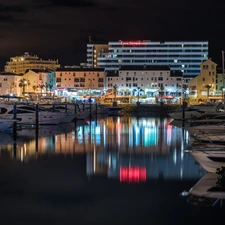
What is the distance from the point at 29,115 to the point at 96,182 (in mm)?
30334

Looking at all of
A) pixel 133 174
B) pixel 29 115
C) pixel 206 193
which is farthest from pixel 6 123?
pixel 206 193

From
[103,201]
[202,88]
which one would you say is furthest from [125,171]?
[202,88]

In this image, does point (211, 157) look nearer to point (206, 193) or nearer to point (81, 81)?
point (206, 193)

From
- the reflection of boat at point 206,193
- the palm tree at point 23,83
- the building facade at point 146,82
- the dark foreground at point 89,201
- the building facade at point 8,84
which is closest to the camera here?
the dark foreground at point 89,201

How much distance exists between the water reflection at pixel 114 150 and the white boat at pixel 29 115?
8.88 feet

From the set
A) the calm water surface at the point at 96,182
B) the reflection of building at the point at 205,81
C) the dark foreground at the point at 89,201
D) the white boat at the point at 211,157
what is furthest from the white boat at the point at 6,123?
the reflection of building at the point at 205,81

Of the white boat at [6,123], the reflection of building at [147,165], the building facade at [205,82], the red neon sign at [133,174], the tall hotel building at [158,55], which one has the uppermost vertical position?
the tall hotel building at [158,55]

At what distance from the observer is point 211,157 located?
20.3 metres

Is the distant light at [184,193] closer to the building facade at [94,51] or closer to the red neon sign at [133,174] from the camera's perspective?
the red neon sign at [133,174]

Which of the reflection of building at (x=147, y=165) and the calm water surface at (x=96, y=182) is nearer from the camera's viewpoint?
the calm water surface at (x=96, y=182)

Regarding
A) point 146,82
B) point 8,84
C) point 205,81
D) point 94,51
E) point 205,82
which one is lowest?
point 205,82

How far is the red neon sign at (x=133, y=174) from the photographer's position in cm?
2231

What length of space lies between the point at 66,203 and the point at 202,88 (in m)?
111

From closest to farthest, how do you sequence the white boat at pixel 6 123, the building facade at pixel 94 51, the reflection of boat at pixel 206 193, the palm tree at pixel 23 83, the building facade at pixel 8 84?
1. the reflection of boat at pixel 206 193
2. the white boat at pixel 6 123
3. the palm tree at pixel 23 83
4. the building facade at pixel 8 84
5. the building facade at pixel 94 51
